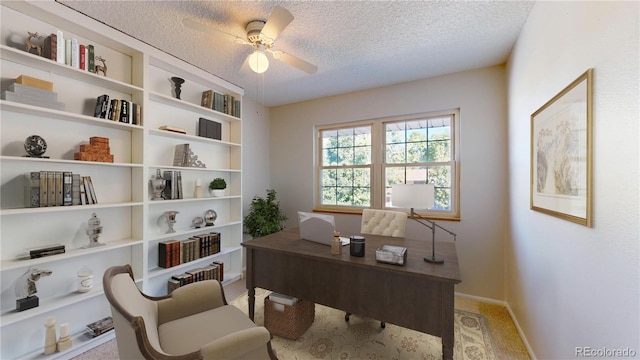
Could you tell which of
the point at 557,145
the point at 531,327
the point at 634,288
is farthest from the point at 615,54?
the point at 531,327

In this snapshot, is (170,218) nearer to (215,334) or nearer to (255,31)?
(215,334)

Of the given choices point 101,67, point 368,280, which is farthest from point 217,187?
point 368,280

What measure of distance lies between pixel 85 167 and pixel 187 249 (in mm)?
1247

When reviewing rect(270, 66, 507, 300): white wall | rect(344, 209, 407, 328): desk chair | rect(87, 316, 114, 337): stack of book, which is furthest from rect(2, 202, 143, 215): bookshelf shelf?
rect(270, 66, 507, 300): white wall

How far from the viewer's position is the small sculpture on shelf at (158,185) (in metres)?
2.56

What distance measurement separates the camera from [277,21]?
1.64m

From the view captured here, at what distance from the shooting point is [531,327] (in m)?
1.93

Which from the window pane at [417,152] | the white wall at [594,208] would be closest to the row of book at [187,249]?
the window pane at [417,152]

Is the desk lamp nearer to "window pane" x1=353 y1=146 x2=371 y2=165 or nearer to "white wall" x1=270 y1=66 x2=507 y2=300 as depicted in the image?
"white wall" x1=270 y1=66 x2=507 y2=300

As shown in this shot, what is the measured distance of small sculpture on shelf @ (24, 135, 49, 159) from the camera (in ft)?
5.84

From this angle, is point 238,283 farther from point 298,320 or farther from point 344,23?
point 344,23

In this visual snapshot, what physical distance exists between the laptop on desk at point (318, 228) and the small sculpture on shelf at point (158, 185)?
155 centimetres

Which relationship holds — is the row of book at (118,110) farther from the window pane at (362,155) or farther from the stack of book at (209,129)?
the window pane at (362,155)

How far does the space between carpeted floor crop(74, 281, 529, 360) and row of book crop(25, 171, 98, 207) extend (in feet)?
4.00
